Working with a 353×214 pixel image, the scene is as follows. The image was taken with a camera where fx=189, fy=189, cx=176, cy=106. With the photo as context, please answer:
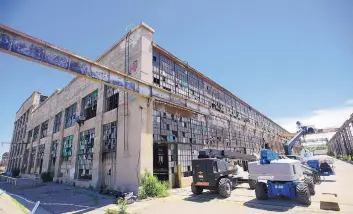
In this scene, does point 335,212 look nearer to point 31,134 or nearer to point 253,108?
point 253,108

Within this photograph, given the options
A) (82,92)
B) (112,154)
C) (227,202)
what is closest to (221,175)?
(227,202)

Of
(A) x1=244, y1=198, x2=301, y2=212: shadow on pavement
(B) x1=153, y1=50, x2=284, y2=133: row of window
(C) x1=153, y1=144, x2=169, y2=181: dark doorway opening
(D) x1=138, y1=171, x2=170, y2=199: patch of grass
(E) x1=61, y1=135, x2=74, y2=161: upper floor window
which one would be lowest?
(A) x1=244, y1=198, x2=301, y2=212: shadow on pavement

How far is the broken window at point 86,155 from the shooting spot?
624 inches

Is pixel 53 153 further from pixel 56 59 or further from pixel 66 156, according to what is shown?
pixel 56 59

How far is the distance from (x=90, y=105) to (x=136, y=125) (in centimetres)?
838

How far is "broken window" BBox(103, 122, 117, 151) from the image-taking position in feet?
45.9

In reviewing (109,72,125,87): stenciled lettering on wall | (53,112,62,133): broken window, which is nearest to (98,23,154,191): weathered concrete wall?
(109,72,125,87): stenciled lettering on wall

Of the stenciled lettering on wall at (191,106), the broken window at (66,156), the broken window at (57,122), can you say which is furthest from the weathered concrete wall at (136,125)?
the broken window at (57,122)

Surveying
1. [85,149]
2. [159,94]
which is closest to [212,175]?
[159,94]

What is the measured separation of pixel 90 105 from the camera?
18172 millimetres

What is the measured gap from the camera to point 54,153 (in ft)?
76.0

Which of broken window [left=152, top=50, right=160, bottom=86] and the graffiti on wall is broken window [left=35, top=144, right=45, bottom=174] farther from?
the graffiti on wall

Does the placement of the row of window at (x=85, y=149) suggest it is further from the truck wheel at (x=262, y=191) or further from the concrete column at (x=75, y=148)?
the truck wheel at (x=262, y=191)

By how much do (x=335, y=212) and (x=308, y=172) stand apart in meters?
5.83
